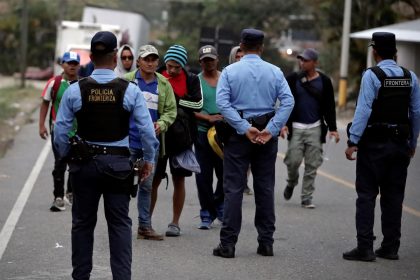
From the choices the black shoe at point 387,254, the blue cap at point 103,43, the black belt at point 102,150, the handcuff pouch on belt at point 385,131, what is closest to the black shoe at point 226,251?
the black shoe at point 387,254

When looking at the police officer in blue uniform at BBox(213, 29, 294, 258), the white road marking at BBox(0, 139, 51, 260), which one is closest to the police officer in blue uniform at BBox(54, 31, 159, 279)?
the police officer in blue uniform at BBox(213, 29, 294, 258)

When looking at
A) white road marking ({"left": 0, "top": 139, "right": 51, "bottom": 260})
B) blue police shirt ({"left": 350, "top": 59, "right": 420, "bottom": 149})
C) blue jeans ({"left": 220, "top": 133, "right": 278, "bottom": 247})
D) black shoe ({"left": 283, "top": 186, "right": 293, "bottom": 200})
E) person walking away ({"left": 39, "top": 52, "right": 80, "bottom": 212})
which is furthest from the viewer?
black shoe ({"left": 283, "top": 186, "right": 293, "bottom": 200})

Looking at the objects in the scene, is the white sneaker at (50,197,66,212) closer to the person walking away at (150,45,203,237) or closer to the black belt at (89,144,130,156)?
the person walking away at (150,45,203,237)

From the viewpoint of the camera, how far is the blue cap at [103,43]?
711cm

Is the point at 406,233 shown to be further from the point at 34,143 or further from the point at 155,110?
→ the point at 34,143

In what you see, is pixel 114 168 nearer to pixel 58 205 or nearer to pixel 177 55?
pixel 177 55

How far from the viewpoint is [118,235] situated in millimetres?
7266

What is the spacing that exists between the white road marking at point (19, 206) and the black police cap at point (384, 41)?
3.66m

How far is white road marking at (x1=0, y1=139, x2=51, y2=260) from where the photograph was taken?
9.85 meters

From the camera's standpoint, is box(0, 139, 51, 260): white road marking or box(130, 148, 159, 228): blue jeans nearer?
box(130, 148, 159, 228): blue jeans

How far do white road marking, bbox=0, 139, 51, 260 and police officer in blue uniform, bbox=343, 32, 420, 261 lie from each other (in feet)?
10.3

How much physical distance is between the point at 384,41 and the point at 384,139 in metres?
0.83

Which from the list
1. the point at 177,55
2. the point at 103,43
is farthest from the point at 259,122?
the point at 103,43

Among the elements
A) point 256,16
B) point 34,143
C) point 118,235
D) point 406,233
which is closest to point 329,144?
point 34,143
